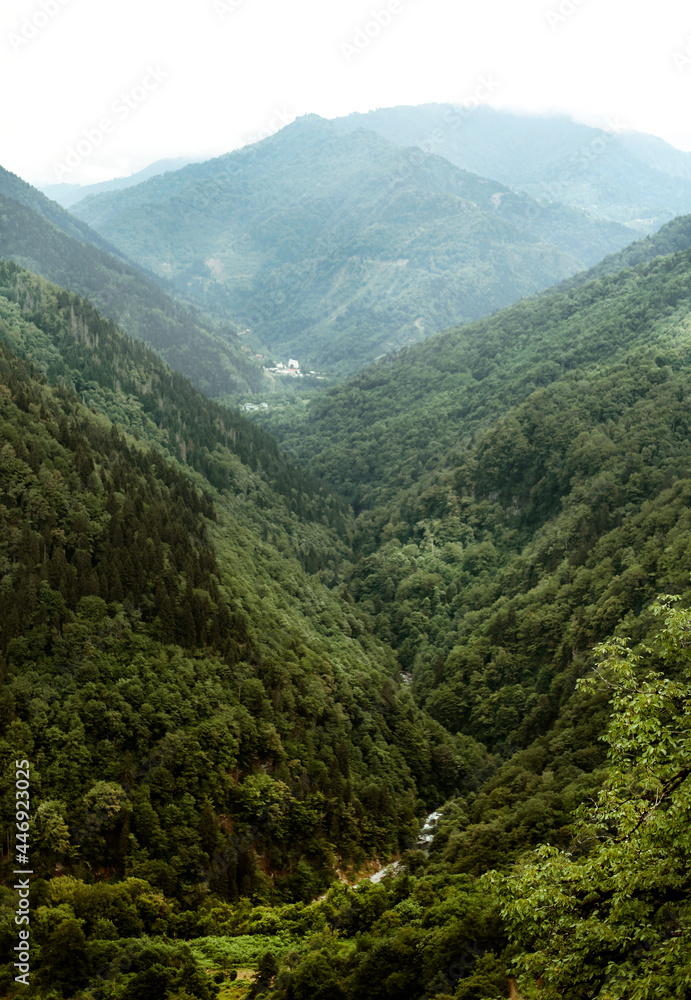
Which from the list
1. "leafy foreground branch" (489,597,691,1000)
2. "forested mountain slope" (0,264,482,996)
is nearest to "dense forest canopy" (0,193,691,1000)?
"leafy foreground branch" (489,597,691,1000)

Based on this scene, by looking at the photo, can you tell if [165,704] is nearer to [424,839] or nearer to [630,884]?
[424,839]

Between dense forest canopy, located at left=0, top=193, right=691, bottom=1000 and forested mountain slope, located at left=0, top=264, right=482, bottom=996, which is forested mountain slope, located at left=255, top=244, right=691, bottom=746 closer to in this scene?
dense forest canopy, located at left=0, top=193, right=691, bottom=1000

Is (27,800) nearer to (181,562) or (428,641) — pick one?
(181,562)

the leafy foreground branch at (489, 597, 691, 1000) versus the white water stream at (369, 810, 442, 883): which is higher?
the leafy foreground branch at (489, 597, 691, 1000)

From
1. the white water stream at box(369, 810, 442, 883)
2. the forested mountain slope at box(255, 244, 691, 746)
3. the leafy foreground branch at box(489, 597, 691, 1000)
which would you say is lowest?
the white water stream at box(369, 810, 442, 883)

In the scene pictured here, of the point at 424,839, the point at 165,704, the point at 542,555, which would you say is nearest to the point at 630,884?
the point at 165,704

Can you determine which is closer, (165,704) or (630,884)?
(630,884)

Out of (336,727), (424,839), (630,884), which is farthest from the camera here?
(336,727)

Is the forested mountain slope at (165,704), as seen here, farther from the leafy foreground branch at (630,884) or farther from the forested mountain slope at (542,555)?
the leafy foreground branch at (630,884)

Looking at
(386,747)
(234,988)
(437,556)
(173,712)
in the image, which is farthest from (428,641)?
(234,988)
